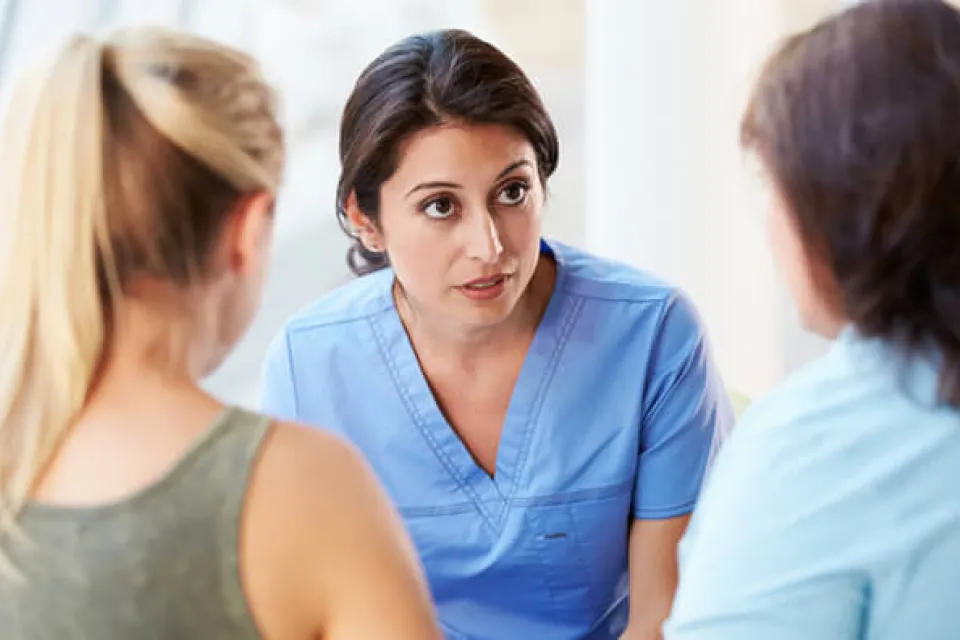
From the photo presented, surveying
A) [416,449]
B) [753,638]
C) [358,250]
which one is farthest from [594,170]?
[753,638]

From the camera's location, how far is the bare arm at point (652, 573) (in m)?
1.38

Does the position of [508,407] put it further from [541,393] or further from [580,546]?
[580,546]

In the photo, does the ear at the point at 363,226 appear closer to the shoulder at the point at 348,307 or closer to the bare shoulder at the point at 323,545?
the shoulder at the point at 348,307

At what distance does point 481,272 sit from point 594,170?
0.87m

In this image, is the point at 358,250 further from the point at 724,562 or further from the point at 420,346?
the point at 724,562

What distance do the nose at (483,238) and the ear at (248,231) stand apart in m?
0.43

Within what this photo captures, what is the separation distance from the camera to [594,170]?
2.14 meters

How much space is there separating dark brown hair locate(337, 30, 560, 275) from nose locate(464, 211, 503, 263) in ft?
0.33

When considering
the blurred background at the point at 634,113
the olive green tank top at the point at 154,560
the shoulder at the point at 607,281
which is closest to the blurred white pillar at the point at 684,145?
the blurred background at the point at 634,113

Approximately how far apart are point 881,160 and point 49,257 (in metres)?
0.55

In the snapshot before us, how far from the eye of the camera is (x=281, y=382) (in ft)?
4.89

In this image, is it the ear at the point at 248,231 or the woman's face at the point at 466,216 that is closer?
the ear at the point at 248,231

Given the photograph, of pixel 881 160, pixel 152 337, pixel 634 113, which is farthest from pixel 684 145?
pixel 152 337

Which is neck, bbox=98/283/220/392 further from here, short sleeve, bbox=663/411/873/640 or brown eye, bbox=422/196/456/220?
brown eye, bbox=422/196/456/220
